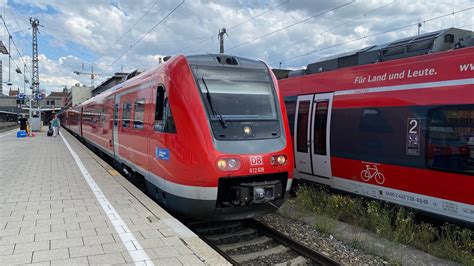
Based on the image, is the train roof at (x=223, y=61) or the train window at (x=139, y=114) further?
the train window at (x=139, y=114)

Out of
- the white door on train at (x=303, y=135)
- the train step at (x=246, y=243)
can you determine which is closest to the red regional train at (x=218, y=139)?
the train step at (x=246, y=243)

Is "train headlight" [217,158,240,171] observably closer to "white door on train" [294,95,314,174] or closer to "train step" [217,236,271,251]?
"train step" [217,236,271,251]

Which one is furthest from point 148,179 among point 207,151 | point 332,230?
point 332,230

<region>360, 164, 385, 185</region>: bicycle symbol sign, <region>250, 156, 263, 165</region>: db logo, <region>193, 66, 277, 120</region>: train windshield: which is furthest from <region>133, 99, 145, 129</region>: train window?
<region>360, 164, 385, 185</region>: bicycle symbol sign

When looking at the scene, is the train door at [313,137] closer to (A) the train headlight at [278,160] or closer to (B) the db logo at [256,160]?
(A) the train headlight at [278,160]

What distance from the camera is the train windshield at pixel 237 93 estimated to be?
6102 mm

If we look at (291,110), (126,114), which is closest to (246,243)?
(291,110)

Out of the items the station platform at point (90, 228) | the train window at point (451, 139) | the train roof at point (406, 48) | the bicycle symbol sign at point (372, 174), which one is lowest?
the station platform at point (90, 228)

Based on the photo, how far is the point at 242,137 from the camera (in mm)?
5957

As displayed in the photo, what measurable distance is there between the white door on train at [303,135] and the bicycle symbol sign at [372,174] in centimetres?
170

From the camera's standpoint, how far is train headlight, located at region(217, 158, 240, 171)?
220 inches

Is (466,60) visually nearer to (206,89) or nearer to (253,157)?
(253,157)

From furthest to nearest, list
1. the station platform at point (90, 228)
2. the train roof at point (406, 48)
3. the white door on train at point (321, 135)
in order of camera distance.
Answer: the white door on train at point (321, 135), the train roof at point (406, 48), the station platform at point (90, 228)

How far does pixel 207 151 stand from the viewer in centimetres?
557
